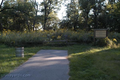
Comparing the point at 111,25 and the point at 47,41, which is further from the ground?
the point at 111,25

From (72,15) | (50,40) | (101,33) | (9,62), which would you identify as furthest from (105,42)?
(72,15)

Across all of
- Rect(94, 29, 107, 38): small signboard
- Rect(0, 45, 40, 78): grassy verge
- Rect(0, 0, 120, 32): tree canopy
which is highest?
Rect(0, 0, 120, 32): tree canopy

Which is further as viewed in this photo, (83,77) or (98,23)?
(98,23)

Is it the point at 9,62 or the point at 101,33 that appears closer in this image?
the point at 9,62

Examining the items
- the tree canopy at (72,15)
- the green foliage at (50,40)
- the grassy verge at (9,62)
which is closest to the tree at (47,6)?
the tree canopy at (72,15)

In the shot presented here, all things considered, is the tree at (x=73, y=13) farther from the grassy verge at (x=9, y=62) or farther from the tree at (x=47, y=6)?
the grassy verge at (x=9, y=62)

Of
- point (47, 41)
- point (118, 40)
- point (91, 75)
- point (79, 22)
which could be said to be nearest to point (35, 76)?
point (91, 75)

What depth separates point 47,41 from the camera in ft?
51.8

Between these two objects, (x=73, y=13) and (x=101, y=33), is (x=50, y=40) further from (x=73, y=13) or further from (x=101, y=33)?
(x=73, y=13)

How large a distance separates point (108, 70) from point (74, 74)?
1.58 metres

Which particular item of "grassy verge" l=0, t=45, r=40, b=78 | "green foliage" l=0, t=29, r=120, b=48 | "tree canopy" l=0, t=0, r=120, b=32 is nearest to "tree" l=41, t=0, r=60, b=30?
"tree canopy" l=0, t=0, r=120, b=32

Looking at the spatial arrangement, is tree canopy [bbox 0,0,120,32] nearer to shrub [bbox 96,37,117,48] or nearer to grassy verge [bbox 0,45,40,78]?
shrub [bbox 96,37,117,48]

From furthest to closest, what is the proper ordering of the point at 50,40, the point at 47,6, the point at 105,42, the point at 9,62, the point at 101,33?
the point at 47,6, the point at 50,40, the point at 101,33, the point at 105,42, the point at 9,62

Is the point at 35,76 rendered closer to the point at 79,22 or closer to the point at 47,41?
the point at 47,41
